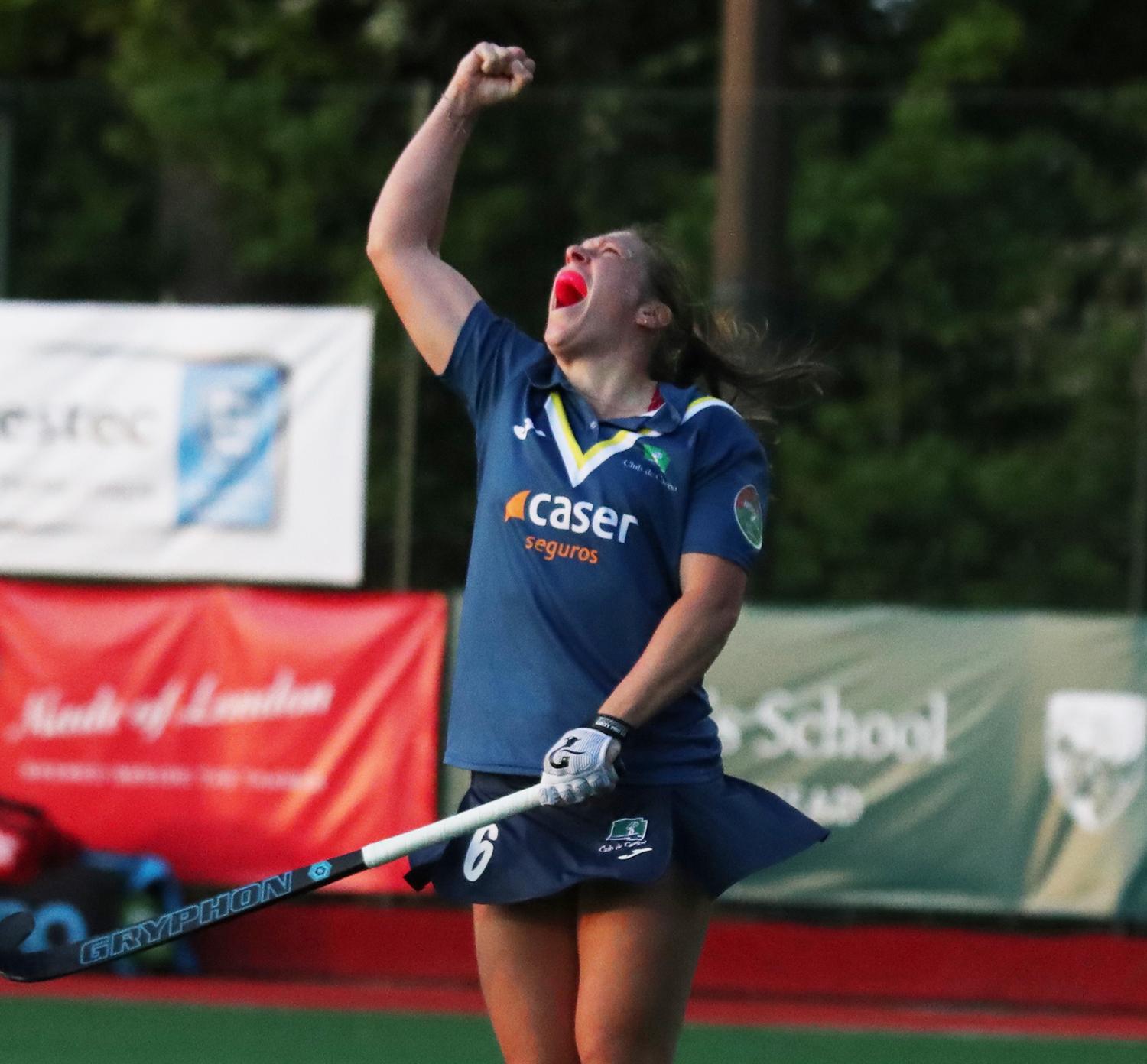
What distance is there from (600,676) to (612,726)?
0.59ft

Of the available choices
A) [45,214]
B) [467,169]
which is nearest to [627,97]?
[467,169]

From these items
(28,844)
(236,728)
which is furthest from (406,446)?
(28,844)

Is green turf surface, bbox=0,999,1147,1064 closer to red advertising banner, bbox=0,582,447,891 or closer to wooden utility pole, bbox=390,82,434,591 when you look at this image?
red advertising banner, bbox=0,582,447,891

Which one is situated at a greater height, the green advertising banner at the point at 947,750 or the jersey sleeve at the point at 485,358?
the jersey sleeve at the point at 485,358

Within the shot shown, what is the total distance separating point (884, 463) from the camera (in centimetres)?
980

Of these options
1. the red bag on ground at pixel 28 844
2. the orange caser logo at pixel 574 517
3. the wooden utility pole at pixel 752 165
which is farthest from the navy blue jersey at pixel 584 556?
the wooden utility pole at pixel 752 165

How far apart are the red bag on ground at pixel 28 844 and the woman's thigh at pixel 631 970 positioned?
501 cm

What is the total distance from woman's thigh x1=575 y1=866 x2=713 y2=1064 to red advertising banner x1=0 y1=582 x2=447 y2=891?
4825 millimetres

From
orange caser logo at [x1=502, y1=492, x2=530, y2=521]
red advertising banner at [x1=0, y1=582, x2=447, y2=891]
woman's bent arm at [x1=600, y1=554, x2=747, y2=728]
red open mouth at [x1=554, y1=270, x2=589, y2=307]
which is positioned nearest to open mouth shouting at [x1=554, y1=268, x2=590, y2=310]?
red open mouth at [x1=554, y1=270, x2=589, y2=307]

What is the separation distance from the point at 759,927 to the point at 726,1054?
63.9 inches

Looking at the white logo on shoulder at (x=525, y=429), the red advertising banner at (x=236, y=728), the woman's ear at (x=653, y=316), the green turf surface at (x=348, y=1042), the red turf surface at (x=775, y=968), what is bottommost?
the red turf surface at (x=775, y=968)

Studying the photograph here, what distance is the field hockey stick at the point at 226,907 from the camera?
360 cm

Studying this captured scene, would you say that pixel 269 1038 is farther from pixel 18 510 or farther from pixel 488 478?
pixel 488 478

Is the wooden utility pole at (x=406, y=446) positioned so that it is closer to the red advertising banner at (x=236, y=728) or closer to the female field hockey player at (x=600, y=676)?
the red advertising banner at (x=236, y=728)
